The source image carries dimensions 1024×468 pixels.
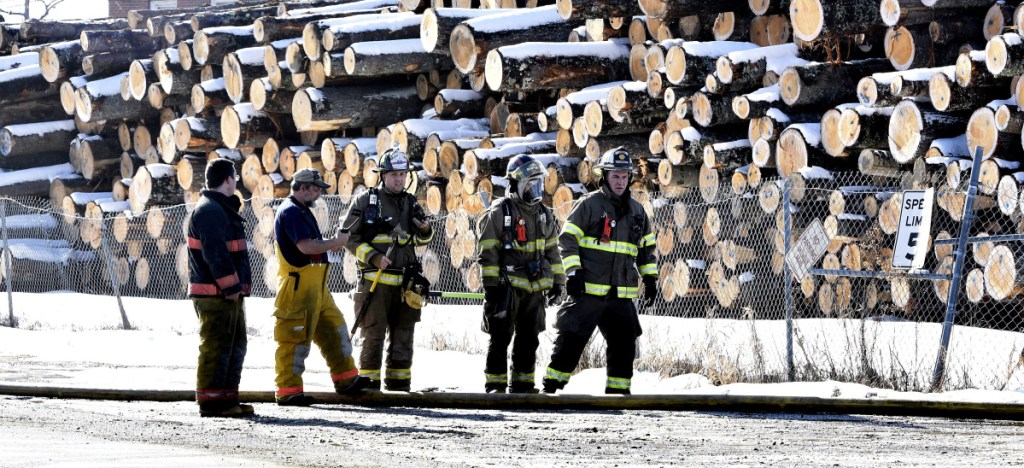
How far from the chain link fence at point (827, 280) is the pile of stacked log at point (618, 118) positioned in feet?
0.10

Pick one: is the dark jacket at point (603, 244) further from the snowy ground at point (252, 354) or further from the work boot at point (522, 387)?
the snowy ground at point (252, 354)

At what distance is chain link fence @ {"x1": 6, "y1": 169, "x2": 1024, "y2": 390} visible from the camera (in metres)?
10.8

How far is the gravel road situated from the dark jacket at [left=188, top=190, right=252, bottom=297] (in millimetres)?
767

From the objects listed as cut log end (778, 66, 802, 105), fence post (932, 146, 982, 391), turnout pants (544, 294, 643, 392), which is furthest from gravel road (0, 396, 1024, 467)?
cut log end (778, 66, 802, 105)

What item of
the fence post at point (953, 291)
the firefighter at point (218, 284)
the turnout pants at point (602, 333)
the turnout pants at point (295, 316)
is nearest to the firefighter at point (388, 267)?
the turnout pants at point (295, 316)

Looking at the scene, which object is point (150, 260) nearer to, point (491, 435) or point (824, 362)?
point (824, 362)

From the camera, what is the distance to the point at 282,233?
945 cm

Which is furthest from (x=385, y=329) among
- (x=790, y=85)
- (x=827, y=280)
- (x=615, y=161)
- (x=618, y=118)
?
(x=618, y=118)

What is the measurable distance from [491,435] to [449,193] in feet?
29.4

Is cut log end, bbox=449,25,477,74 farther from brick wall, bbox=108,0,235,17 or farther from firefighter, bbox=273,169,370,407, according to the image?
brick wall, bbox=108,0,235,17

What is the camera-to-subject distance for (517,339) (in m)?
10.2

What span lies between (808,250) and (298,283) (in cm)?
368

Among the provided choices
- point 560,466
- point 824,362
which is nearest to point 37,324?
point 824,362

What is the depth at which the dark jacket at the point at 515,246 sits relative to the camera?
9953 millimetres
